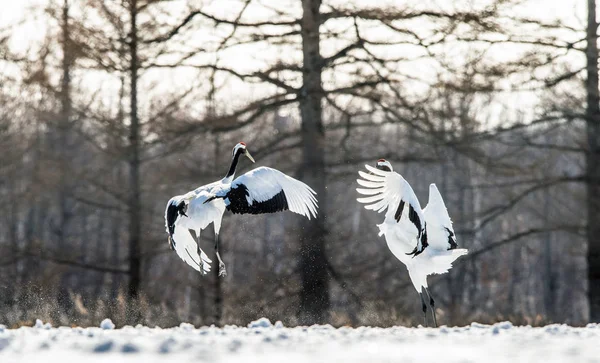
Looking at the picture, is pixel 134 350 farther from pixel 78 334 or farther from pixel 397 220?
pixel 397 220

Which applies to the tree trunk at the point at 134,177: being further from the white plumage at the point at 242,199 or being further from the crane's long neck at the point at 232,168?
the white plumage at the point at 242,199

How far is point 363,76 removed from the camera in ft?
66.6

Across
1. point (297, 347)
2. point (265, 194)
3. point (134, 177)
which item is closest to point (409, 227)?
point (265, 194)

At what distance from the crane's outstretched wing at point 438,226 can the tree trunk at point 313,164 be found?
662 centimetres

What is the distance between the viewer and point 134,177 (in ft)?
74.8

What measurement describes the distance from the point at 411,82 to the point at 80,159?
23.4m

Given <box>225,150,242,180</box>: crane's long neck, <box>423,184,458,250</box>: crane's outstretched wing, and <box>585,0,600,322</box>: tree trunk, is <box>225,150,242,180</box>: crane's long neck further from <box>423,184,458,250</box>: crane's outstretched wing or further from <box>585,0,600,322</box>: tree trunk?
<box>585,0,600,322</box>: tree trunk

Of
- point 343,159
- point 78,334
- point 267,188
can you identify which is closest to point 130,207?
point 343,159

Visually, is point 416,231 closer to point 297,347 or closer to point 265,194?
point 265,194

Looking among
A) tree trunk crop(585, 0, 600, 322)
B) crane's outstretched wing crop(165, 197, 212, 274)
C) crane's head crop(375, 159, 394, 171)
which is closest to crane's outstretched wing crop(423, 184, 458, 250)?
crane's head crop(375, 159, 394, 171)

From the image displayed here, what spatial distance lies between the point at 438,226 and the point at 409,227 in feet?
1.39

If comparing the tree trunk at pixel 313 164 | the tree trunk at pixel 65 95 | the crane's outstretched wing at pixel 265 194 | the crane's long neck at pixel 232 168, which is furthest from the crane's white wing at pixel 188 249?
the tree trunk at pixel 65 95

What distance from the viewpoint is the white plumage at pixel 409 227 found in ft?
42.4

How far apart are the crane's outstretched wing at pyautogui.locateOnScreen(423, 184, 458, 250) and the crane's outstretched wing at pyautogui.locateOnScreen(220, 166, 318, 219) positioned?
164 centimetres
